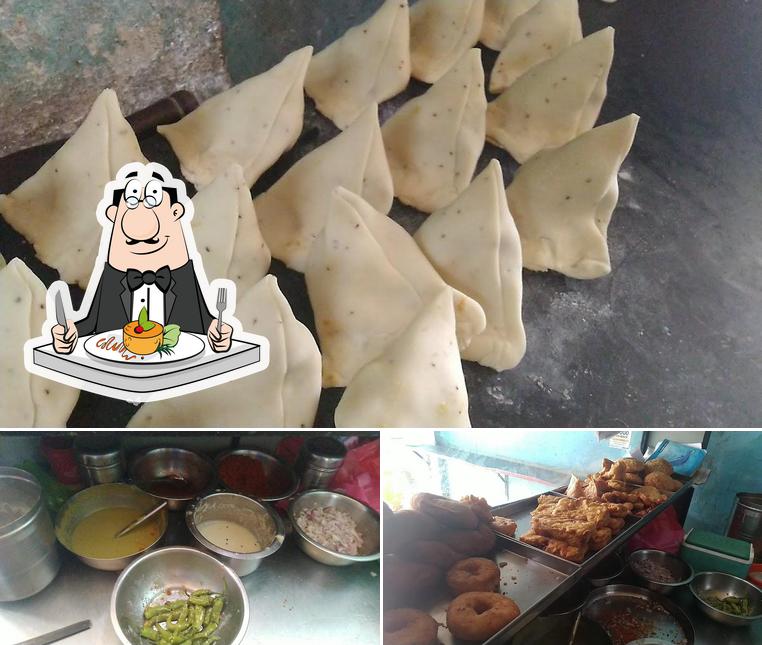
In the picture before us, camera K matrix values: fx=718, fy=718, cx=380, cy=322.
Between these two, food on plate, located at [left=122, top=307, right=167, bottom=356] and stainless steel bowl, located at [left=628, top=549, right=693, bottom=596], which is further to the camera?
stainless steel bowl, located at [left=628, top=549, right=693, bottom=596]

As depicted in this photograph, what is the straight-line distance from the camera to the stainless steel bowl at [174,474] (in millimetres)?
970

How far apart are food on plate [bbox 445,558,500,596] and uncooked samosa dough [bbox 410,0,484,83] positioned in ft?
2.75

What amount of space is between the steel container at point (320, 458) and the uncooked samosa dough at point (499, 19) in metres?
0.84

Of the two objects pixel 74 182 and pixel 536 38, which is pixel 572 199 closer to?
pixel 536 38

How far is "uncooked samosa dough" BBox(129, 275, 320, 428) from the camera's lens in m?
0.92

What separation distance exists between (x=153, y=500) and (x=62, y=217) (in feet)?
1.33

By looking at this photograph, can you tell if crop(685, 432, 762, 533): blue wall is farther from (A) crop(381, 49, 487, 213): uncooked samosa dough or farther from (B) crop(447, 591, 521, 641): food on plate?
(A) crop(381, 49, 487, 213): uncooked samosa dough

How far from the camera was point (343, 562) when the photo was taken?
102 centimetres

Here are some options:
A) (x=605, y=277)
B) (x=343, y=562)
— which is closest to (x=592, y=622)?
(x=343, y=562)

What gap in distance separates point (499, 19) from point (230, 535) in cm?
104

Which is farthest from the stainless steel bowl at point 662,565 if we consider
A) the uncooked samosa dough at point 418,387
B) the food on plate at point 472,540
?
the uncooked samosa dough at point 418,387

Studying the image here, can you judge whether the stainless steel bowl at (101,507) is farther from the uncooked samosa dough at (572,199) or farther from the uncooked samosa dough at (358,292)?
the uncooked samosa dough at (572,199)

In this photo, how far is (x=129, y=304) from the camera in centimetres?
85

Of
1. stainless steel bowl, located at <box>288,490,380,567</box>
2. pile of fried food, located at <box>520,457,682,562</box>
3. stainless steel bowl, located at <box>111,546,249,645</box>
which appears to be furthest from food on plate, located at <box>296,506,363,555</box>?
pile of fried food, located at <box>520,457,682,562</box>
